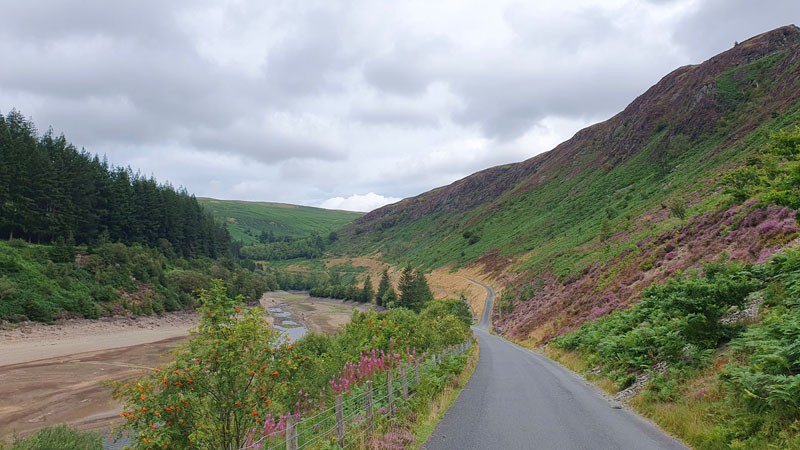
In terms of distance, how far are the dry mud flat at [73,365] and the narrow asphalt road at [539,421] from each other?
855 centimetres

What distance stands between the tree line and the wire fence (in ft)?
239

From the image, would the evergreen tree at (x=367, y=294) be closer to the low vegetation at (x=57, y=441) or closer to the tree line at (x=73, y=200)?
the tree line at (x=73, y=200)

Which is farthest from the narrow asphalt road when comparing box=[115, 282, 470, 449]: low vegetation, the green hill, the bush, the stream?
the stream

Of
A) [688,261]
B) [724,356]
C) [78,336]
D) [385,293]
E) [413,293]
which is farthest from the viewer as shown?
[385,293]

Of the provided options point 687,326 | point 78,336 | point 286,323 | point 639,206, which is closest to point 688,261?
point 687,326

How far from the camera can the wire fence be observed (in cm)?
770

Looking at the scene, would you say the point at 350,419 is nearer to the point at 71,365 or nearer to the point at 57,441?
the point at 57,441

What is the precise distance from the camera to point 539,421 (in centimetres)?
1066

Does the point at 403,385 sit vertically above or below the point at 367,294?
above

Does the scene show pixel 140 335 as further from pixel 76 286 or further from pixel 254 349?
pixel 254 349

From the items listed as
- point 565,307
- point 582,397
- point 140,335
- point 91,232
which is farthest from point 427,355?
point 91,232

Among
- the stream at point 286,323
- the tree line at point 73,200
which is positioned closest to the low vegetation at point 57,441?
the stream at point 286,323

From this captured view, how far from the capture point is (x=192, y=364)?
6445mm

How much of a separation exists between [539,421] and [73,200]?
88177mm
